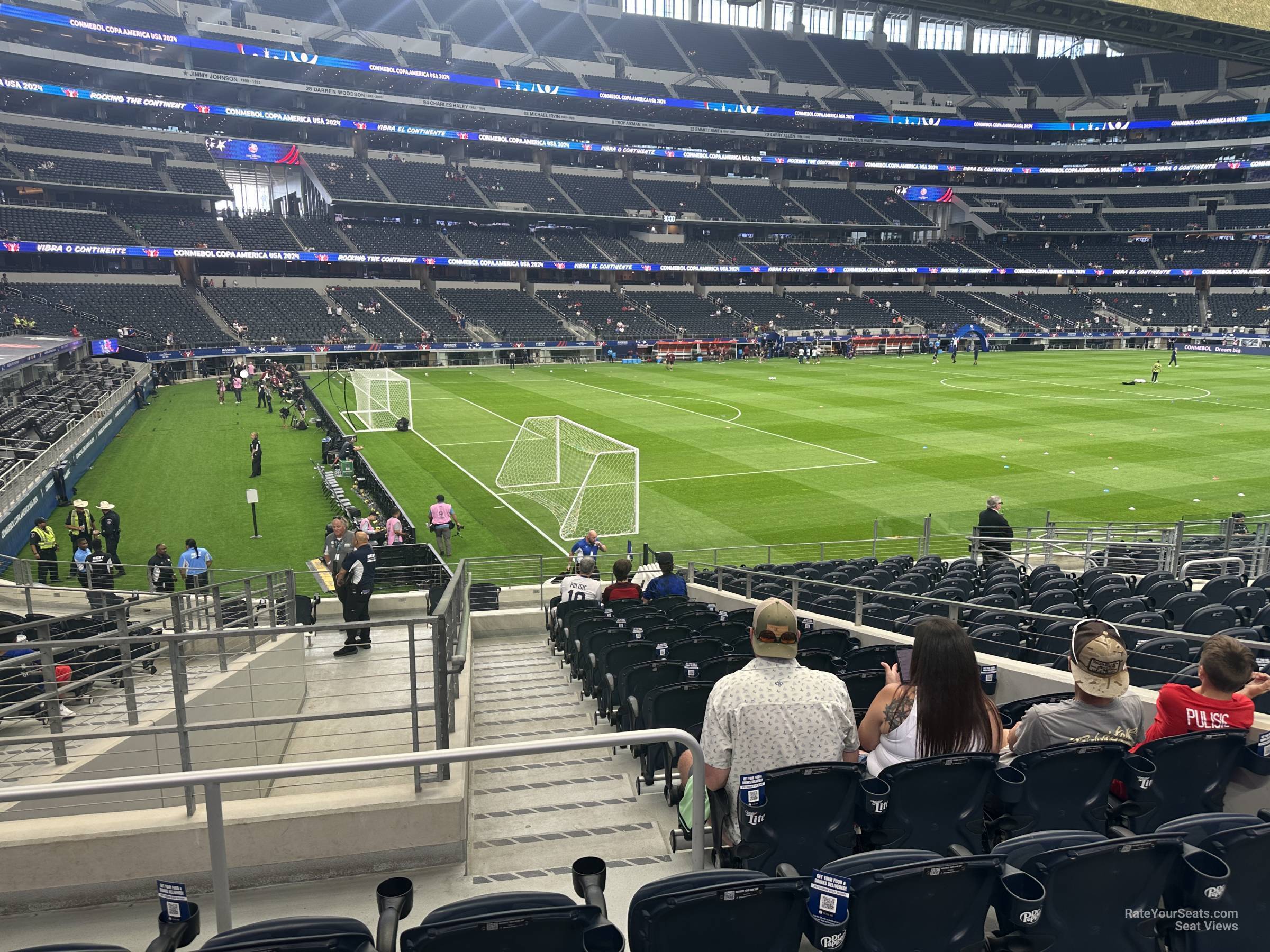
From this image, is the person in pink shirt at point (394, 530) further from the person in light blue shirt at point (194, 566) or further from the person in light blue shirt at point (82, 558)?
the person in light blue shirt at point (82, 558)

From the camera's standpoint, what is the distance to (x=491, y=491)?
27.2 meters

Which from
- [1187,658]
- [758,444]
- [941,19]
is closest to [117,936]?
[1187,658]

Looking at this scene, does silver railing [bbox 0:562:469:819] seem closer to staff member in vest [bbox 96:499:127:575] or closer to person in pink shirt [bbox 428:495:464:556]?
staff member in vest [bbox 96:499:127:575]

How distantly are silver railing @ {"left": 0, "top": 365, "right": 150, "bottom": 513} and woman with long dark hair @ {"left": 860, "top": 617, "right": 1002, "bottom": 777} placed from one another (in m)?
21.2

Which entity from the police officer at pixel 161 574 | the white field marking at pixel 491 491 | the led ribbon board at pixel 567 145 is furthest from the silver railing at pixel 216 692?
the led ribbon board at pixel 567 145

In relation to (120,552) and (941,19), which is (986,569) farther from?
(941,19)

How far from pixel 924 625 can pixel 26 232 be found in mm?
66710

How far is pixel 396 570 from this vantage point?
58.1 ft

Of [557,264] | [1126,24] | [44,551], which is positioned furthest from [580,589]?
[557,264]

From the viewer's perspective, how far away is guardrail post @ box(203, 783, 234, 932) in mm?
3766

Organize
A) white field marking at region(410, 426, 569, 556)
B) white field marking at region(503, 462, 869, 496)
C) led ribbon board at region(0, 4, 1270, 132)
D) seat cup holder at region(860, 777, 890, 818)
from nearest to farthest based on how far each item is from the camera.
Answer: seat cup holder at region(860, 777, 890, 818), white field marking at region(410, 426, 569, 556), white field marking at region(503, 462, 869, 496), led ribbon board at region(0, 4, 1270, 132)

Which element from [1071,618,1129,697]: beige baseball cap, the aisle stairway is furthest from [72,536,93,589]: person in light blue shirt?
[1071,618,1129,697]: beige baseball cap

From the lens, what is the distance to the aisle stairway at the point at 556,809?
17.3 ft

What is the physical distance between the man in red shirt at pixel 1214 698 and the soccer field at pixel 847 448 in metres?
16.9
